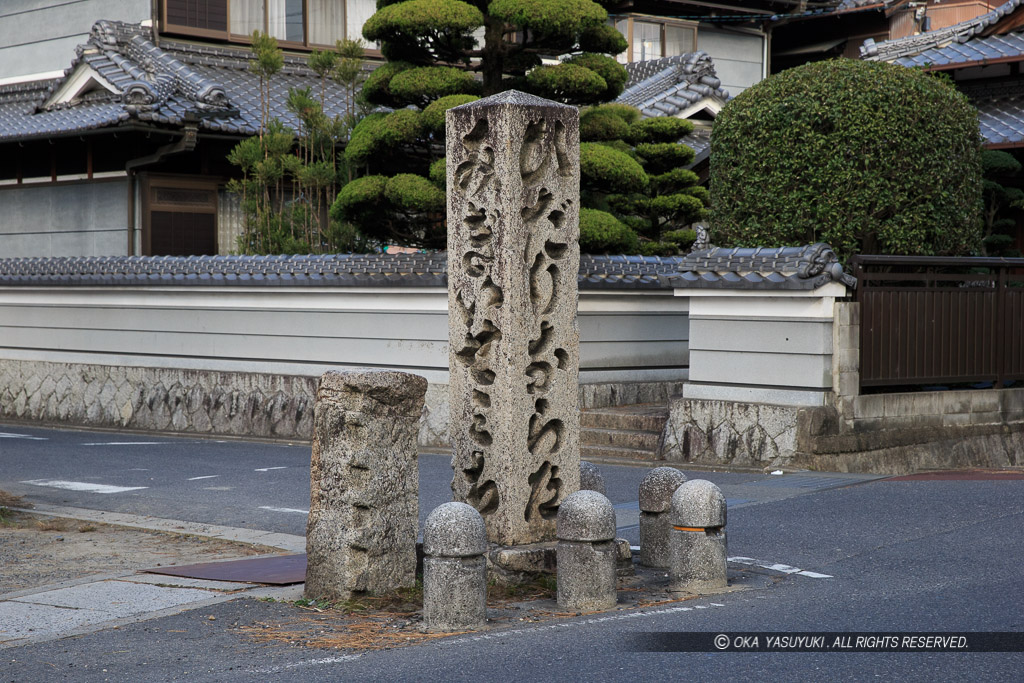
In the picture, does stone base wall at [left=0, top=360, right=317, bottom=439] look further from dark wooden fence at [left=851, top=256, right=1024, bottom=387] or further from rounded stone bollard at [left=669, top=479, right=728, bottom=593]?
rounded stone bollard at [left=669, top=479, right=728, bottom=593]

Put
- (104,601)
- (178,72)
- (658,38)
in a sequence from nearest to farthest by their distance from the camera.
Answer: (104,601)
(178,72)
(658,38)

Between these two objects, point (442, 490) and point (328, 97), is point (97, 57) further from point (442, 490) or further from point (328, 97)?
point (442, 490)

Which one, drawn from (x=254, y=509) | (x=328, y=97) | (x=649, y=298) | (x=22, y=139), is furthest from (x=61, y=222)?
(x=254, y=509)

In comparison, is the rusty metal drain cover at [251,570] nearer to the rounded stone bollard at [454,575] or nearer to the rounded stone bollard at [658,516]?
the rounded stone bollard at [454,575]

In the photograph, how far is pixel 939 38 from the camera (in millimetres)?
22516

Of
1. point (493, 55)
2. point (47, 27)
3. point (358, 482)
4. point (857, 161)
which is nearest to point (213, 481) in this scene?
point (358, 482)

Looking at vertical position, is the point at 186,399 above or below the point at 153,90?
below

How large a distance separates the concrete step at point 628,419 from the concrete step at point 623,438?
84mm

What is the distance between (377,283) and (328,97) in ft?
30.4

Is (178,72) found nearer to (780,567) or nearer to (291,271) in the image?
(291,271)

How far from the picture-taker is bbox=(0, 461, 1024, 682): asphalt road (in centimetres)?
567

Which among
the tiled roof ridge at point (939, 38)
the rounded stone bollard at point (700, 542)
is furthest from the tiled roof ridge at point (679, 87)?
the rounded stone bollard at point (700, 542)

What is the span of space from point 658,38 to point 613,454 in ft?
59.6

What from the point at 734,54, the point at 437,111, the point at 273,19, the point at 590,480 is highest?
the point at 734,54
